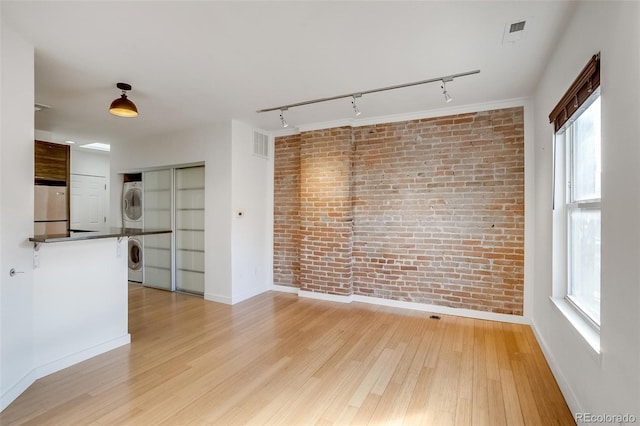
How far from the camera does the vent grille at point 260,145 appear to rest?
4.72 meters

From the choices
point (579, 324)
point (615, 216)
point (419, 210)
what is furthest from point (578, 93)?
point (419, 210)

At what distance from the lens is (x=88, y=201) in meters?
6.51

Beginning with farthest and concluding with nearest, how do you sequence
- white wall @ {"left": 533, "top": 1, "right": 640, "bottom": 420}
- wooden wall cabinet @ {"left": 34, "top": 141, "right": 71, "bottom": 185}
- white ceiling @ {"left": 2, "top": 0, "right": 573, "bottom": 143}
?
wooden wall cabinet @ {"left": 34, "top": 141, "right": 71, "bottom": 185}
white ceiling @ {"left": 2, "top": 0, "right": 573, "bottom": 143}
white wall @ {"left": 533, "top": 1, "right": 640, "bottom": 420}

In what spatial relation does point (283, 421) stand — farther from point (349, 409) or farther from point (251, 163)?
point (251, 163)

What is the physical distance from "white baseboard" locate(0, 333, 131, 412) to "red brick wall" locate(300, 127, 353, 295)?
8.05ft

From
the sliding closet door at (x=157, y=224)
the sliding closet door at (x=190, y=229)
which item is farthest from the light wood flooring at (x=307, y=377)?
the sliding closet door at (x=157, y=224)

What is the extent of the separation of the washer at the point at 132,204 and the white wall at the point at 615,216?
5.97 m

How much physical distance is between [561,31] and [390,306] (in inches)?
132

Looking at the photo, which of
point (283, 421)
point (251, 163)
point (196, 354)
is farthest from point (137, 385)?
point (251, 163)

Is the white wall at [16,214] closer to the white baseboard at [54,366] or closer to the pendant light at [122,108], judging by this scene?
the white baseboard at [54,366]

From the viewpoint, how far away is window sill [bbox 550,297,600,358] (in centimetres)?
169

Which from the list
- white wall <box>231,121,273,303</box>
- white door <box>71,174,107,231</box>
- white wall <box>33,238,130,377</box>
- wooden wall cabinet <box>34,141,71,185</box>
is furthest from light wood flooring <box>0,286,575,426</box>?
white door <box>71,174,107,231</box>

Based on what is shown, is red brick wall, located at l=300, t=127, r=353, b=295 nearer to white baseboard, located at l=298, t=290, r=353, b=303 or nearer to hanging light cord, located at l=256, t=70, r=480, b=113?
white baseboard, located at l=298, t=290, r=353, b=303

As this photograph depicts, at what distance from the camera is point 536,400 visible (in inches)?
82.3
